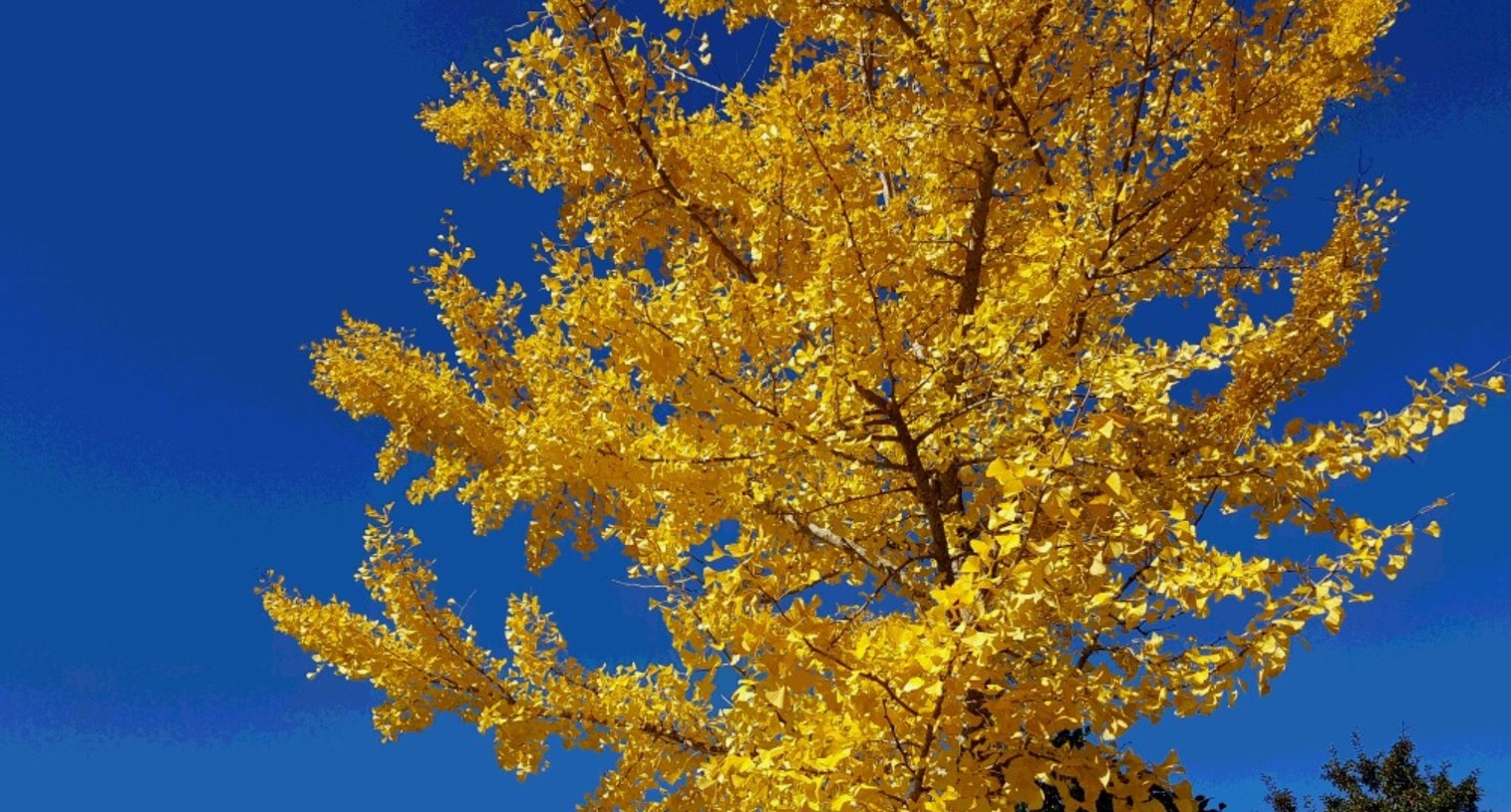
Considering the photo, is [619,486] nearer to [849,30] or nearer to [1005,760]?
[1005,760]

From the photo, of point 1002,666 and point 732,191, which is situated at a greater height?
point 732,191

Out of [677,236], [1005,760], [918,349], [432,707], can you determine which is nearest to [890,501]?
[918,349]

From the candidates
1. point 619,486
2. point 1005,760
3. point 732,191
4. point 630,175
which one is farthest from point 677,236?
point 1005,760

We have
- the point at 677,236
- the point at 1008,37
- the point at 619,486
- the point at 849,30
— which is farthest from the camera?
the point at 677,236

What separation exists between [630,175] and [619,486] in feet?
4.68

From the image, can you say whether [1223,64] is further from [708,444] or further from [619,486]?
[619,486]

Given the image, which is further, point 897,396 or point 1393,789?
point 1393,789

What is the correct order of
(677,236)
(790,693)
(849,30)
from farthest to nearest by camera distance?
(677,236)
(849,30)
(790,693)

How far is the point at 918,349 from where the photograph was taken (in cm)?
345

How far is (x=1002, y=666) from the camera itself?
2.63m

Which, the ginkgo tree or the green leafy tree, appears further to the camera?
the green leafy tree

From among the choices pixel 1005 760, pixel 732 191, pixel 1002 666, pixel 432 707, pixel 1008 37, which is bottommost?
pixel 1005 760

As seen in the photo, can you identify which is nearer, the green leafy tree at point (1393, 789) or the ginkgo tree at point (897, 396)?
the ginkgo tree at point (897, 396)

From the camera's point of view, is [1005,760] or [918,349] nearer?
[1005,760]
